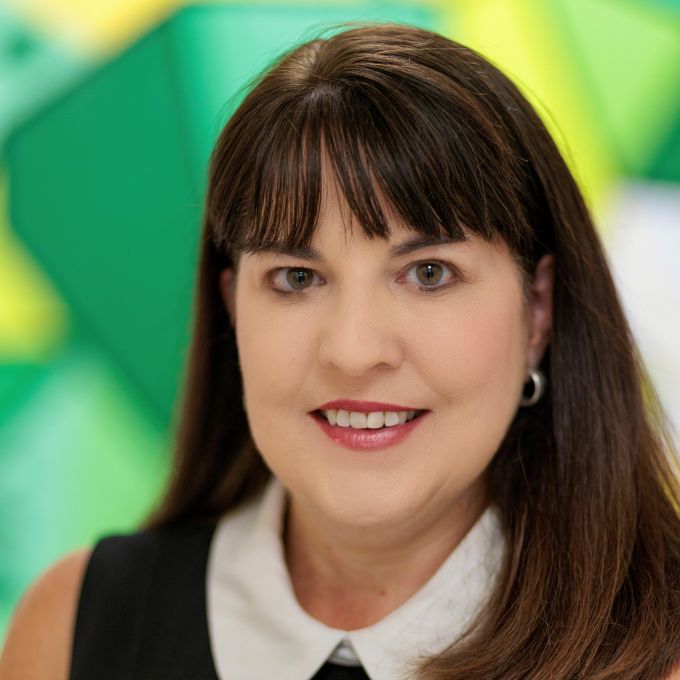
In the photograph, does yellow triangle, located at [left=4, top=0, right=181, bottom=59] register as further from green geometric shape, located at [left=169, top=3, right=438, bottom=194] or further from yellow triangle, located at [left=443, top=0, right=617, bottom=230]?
yellow triangle, located at [left=443, top=0, right=617, bottom=230]

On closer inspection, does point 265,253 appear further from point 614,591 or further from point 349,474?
point 614,591

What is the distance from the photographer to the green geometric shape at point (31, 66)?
115 inches

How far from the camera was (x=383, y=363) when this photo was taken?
159 centimetres

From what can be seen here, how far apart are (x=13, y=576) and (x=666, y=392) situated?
1676 millimetres

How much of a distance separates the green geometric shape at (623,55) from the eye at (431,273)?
1475 millimetres

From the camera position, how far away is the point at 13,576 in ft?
9.49

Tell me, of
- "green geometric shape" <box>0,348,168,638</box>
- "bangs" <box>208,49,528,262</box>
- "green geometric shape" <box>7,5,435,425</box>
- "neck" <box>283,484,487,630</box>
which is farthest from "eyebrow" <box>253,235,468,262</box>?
A: "green geometric shape" <box>0,348,168,638</box>

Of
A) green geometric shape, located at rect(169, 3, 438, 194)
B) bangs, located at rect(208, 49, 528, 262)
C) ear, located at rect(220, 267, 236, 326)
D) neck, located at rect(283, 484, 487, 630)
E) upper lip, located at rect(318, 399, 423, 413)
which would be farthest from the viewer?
green geometric shape, located at rect(169, 3, 438, 194)

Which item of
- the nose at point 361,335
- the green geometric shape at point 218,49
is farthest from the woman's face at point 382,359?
the green geometric shape at point 218,49

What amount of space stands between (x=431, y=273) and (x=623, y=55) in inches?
61.7

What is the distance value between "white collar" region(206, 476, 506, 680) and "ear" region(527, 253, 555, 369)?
26cm

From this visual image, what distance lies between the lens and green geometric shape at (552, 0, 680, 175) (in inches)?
115

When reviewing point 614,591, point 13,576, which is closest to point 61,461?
point 13,576

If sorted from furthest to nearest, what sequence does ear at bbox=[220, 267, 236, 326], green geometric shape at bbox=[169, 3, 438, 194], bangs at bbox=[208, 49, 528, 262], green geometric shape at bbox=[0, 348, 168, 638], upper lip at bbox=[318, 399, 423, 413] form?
green geometric shape at bbox=[0, 348, 168, 638] → green geometric shape at bbox=[169, 3, 438, 194] → ear at bbox=[220, 267, 236, 326] → upper lip at bbox=[318, 399, 423, 413] → bangs at bbox=[208, 49, 528, 262]
